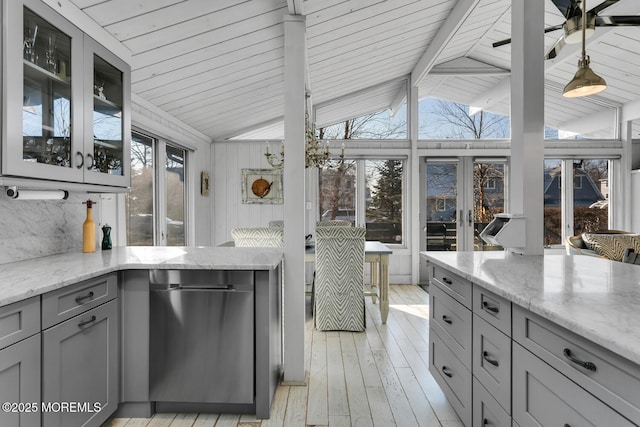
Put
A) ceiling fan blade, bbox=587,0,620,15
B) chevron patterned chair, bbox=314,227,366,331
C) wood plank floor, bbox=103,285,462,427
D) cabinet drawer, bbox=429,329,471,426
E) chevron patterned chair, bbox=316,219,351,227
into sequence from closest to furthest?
cabinet drawer, bbox=429,329,471,426
wood plank floor, bbox=103,285,462,427
ceiling fan blade, bbox=587,0,620,15
chevron patterned chair, bbox=314,227,366,331
chevron patterned chair, bbox=316,219,351,227

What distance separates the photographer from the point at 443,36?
14.1 feet

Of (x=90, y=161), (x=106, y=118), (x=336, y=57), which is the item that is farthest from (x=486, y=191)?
(x=90, y=161)

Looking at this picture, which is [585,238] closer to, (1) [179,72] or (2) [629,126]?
(2) [629,126]

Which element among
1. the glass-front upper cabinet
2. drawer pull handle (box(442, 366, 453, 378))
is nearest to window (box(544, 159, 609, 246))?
drawer pull handle (box(442, 366, 453, 378))

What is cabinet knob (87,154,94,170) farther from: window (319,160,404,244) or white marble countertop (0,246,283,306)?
window (319,160,404,244)

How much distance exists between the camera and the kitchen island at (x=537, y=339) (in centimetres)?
96

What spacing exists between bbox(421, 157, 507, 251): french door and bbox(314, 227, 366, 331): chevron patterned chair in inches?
99.9

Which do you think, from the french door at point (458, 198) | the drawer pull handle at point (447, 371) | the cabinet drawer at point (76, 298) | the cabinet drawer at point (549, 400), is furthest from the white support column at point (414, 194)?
the cabinet drawer at point (76, 298)

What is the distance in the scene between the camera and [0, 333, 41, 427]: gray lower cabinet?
1285 mm

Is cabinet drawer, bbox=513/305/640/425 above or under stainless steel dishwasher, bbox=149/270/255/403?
above

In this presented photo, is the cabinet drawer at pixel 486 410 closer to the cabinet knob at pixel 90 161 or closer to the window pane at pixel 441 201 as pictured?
the cabinet knob at pixel 90 161

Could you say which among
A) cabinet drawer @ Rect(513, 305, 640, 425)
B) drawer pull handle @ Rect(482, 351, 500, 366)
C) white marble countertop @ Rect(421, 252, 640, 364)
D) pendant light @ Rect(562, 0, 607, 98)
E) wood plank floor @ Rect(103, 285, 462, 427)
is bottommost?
wood plank floor @ Rect(103, 285, 462, 427)

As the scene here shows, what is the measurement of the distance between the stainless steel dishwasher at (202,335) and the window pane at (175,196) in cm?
242

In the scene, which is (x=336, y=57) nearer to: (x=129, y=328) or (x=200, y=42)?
(x=200, y=42)
